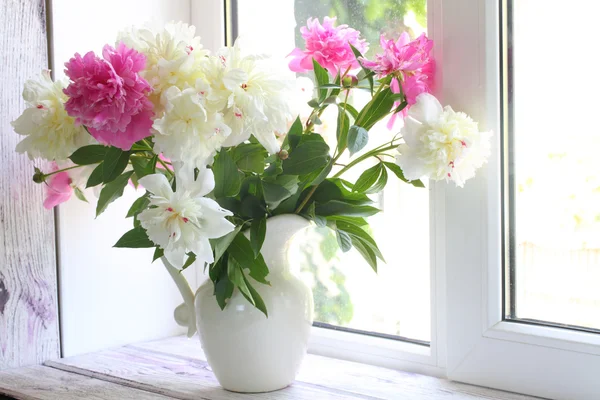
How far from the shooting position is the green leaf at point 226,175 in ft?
3.04

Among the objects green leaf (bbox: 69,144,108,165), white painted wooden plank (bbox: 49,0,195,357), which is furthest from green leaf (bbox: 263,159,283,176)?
white painted wooden plank (bbox: 49,0,195,357)

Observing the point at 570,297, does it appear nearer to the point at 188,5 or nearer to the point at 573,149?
the point at 573,149

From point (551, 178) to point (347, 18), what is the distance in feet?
1.57

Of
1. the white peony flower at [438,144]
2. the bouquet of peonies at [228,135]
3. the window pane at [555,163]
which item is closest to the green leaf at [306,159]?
the bouquet of peonies at [228,135]

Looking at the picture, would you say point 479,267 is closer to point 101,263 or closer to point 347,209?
point 347,209

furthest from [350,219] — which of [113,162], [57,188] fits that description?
[57,188]

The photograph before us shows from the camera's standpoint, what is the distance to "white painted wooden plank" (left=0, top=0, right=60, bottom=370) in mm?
1198

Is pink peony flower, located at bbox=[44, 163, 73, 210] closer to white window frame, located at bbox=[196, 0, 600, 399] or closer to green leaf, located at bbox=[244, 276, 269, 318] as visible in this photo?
green leaf, located at bbox=[244, 276, 269, 318]

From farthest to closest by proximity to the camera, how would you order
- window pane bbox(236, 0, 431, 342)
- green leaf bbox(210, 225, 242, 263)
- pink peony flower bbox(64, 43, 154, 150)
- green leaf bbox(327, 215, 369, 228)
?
window pane bbox(236, 0, 431, 342) < green leaf bbox(327, 215, 369, 228) < green leaf bbox(210, 225, 242, 263) < pink peony flower bbox(64, 43, 154, 150)

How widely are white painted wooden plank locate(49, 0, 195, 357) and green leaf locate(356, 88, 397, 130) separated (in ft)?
1.66

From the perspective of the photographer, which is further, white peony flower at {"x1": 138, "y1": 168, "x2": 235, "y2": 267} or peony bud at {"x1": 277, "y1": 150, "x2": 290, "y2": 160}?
peony bud at {"x1": 277, "y1": 150, "x2": 290, "y2": 160}

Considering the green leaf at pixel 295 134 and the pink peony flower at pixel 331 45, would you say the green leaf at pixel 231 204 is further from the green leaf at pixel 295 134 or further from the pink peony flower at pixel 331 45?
the pink peony flower at pixel 331 45

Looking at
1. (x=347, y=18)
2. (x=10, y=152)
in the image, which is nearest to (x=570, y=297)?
(x=347, y=18)

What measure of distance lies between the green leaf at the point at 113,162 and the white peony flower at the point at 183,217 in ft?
0.35
